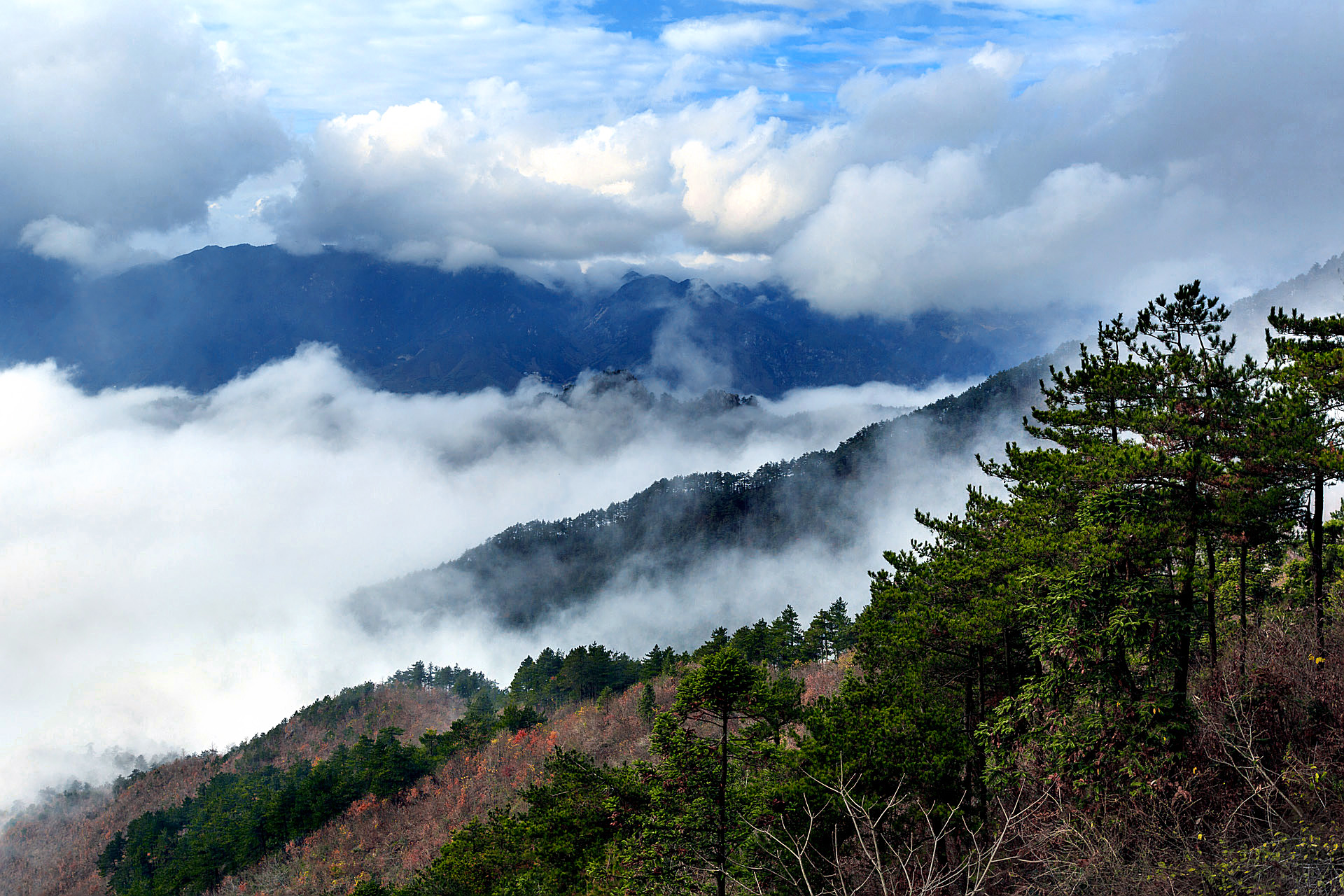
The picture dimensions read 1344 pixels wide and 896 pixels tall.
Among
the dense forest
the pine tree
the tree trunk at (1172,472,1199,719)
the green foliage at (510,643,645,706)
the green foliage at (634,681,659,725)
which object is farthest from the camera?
the green foliage at (510,643,645,706)

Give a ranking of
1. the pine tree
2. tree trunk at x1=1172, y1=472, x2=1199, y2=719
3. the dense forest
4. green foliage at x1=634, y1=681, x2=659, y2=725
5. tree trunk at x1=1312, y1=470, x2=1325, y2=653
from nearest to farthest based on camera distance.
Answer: the dense forest
the pine tree
tree trunk at x1=1172, y1=472, x2=1199, y2=719
tree trunk at x1=1312, y1=470, x2=1325, y2=653
green foliage at x1=634, y1=681, x2=659, y2=725

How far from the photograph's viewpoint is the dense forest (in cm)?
1241

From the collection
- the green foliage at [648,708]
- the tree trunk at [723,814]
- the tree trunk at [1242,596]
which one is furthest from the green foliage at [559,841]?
the green foliage at [648,708]

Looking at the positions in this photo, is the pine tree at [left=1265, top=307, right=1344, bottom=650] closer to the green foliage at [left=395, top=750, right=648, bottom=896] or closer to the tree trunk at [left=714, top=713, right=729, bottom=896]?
the tree trunk at [left=714, top=713, right=729, bottom=896]

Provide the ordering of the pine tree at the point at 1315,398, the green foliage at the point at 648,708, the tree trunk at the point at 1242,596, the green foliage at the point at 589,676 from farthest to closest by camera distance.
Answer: the green foliage at the point at 589,676, the green foliage at the point at 648,708, the tree trunk at the point at 1242,596, the pine tree at the point at 1315,398

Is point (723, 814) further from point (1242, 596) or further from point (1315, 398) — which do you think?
point (1315, 398)

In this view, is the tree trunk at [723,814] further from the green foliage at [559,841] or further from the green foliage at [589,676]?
the green foliage at [589,676]

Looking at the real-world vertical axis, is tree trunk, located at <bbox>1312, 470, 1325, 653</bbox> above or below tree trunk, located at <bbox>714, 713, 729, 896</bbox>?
above

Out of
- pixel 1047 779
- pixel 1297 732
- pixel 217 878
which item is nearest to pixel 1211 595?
pixel 1297 732

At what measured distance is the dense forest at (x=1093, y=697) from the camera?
1241 centimetres

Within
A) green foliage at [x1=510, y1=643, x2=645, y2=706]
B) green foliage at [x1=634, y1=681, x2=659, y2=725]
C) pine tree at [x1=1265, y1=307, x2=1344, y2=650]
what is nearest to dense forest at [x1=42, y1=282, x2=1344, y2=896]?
pine tree at [x1=1265, y1=307, x2=1344, y2=650]

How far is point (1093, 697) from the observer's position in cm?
1423

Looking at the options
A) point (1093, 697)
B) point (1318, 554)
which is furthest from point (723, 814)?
point (1318, 554)

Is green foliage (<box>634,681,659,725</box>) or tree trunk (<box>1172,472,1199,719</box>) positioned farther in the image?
green foliage (<box>634,681,659,725</box>)
